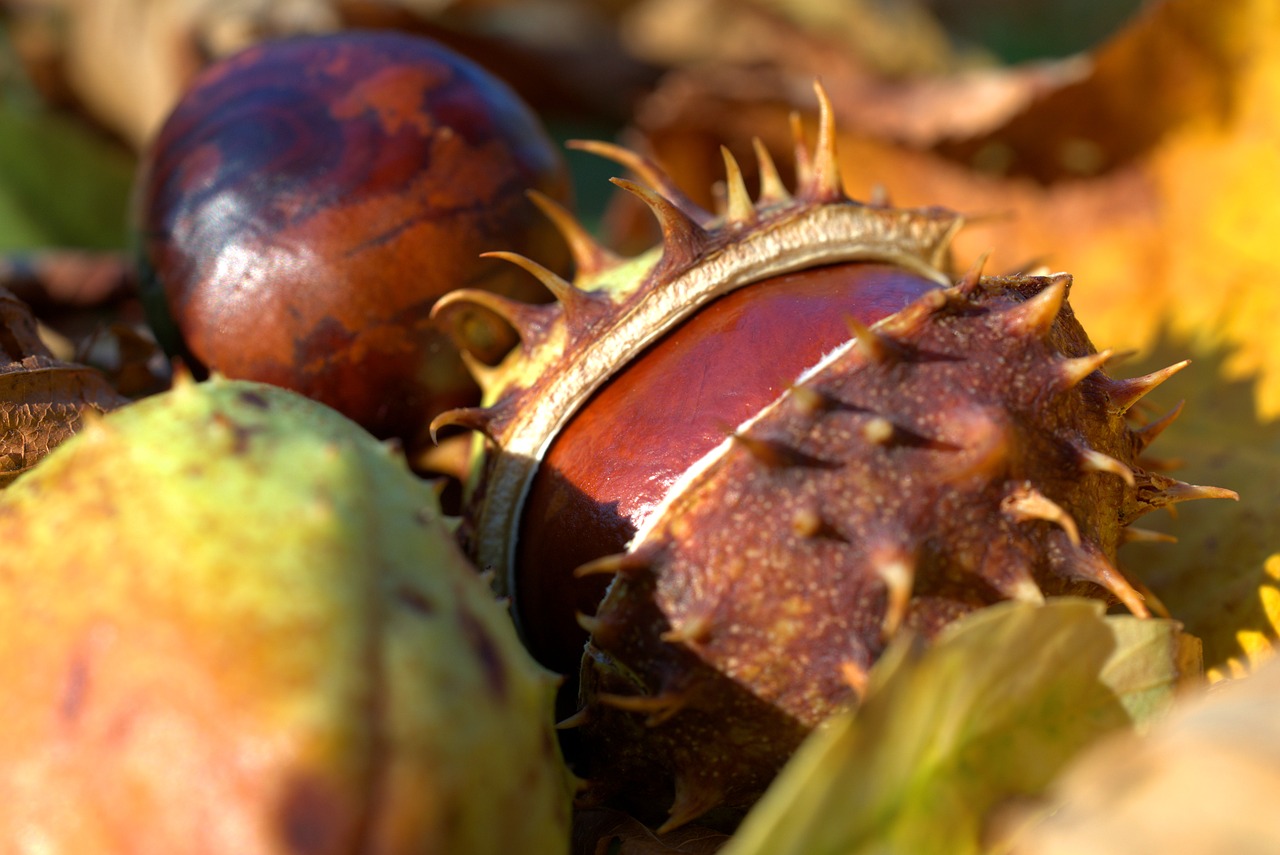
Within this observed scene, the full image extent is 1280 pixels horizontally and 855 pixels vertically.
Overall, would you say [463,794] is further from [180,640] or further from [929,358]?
[929,358]

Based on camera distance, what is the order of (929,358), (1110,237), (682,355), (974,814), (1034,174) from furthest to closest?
1. (1034,174)
2. (1110,237)
3. (682,355)
4. (929,358)
5. (974,814)

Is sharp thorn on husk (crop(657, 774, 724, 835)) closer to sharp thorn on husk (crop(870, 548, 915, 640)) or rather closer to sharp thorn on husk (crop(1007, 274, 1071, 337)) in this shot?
sharp thorn on husk (crop(870, 548, 915, 640))

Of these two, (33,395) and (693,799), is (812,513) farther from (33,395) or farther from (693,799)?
(33,395)

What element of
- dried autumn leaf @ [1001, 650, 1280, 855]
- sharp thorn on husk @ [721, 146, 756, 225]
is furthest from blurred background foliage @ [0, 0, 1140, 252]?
dried autumn leaf @ [1001, 650, 1280, 855]

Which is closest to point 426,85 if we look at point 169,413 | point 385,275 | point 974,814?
point 385,275

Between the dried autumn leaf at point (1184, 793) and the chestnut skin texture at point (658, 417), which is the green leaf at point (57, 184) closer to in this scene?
the chestnut skin texture at point (658, 417)

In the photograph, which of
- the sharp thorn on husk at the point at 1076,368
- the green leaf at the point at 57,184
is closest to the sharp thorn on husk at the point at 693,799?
the sharp thorn on husk at the point at 1076,368
